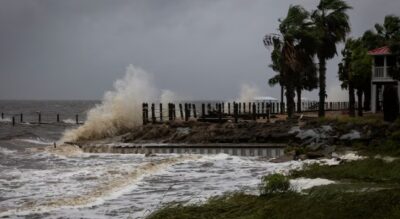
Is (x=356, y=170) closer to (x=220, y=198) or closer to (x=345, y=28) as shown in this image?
(x=220, y=198)

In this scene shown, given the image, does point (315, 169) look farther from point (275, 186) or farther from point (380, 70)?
point (380, 70)

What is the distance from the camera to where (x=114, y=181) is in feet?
62.8

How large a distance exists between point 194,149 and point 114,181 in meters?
10.3

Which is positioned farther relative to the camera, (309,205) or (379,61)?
(379,61)

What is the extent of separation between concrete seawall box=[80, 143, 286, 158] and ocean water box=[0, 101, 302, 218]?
3.98 ft

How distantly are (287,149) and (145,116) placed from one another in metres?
14.2

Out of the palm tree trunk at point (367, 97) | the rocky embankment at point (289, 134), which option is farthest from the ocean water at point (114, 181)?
the palm tree trunk at point (367, 97)

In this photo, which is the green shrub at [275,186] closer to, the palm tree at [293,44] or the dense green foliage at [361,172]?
the dense green foliage at [361,172]

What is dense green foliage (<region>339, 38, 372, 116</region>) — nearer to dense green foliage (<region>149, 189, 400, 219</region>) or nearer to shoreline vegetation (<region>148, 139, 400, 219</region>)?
shoreline vegetation (<region>148, 139, 400, 219</region>)

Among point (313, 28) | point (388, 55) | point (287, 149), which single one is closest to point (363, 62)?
point (388, 55)

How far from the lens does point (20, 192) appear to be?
1720 centimetres

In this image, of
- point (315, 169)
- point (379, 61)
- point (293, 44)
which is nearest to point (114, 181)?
point (315, 169)

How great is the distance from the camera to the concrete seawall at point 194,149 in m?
27.9

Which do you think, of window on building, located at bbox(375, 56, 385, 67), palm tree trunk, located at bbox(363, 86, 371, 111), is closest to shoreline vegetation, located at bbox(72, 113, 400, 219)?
window on building, located at bbox(375, 56, 385, 67)
